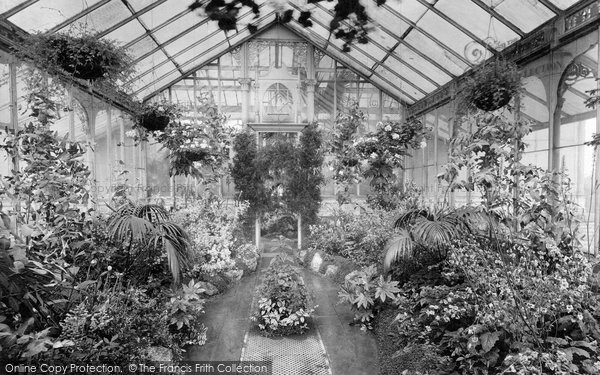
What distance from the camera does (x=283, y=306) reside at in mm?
3576

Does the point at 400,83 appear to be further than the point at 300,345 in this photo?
Yes

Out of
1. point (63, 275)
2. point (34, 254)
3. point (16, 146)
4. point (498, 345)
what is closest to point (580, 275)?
point (498, 345)

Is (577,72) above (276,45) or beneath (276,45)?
beneath

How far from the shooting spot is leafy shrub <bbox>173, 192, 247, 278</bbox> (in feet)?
14.9

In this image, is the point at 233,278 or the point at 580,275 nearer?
the point at 580,275

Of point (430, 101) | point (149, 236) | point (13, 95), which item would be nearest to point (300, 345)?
point (149, 236)

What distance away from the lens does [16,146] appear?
296cm

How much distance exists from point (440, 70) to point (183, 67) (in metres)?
5.31

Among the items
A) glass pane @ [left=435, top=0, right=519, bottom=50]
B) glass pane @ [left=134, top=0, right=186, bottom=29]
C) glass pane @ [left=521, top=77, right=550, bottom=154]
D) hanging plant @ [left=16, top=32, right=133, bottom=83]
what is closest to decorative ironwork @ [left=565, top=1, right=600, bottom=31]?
glass pane @ [left=521, top=77, right=550, bottom=154]

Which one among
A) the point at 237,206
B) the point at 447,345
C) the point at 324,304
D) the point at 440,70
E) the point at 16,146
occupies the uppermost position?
the point at 440,70

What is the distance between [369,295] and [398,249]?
1.89 ft

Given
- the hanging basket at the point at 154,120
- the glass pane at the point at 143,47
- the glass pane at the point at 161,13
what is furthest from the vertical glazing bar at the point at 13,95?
the glass pane at the point at 143,47

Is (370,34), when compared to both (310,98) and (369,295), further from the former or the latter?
(369,295)

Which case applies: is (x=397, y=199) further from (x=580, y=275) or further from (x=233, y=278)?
Answer: (x=580, y=275)
